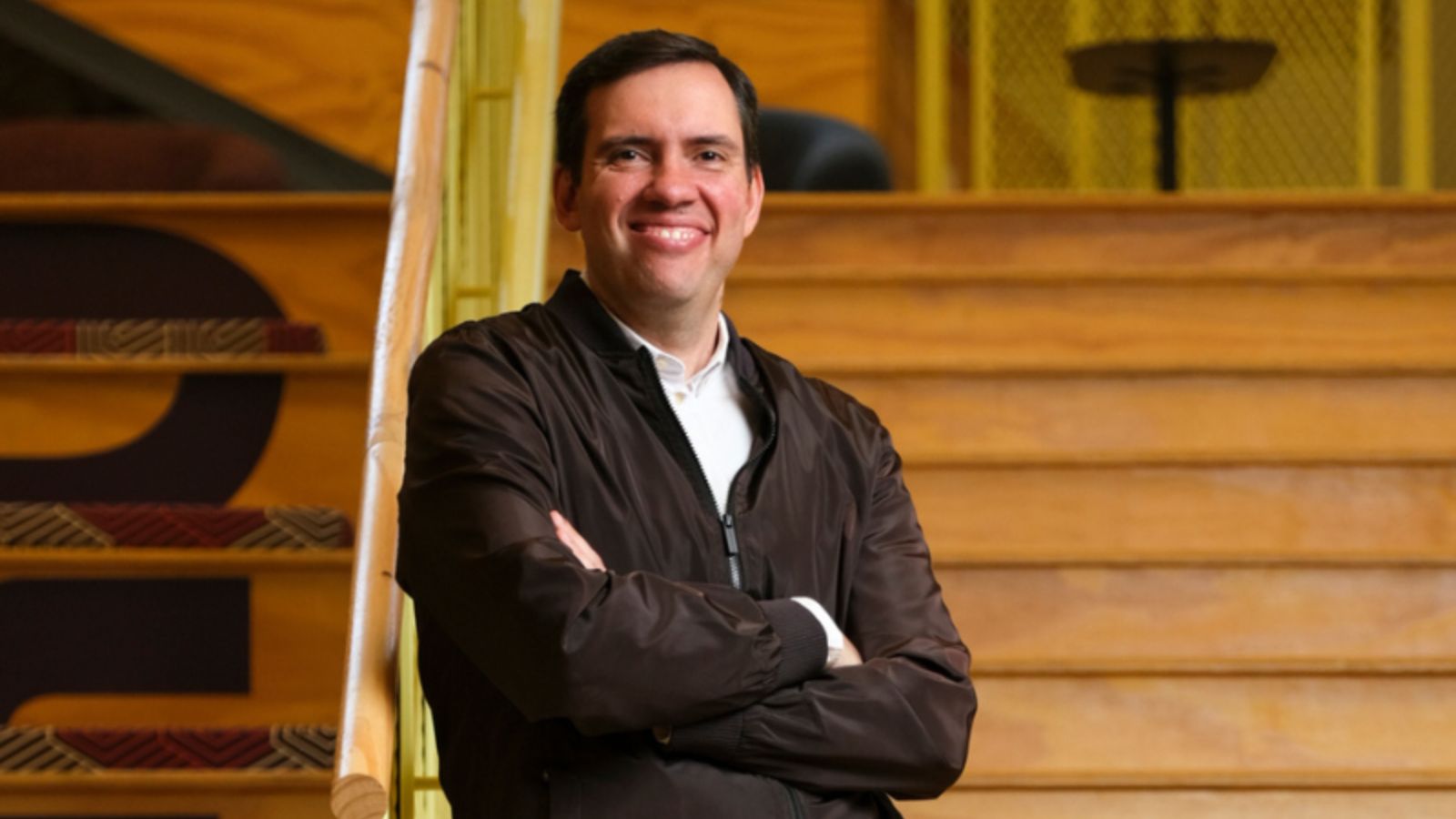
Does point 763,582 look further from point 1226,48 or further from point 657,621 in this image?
point 1226,48

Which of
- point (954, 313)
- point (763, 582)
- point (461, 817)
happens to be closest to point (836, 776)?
point (763, 582)

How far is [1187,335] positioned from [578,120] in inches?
68.5

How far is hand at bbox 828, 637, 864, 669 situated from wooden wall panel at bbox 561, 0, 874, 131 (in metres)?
3.85

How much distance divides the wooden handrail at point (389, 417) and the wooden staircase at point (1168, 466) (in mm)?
1008

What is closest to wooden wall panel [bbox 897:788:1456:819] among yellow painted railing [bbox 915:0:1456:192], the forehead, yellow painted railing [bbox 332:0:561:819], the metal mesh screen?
yellow painted railing [bbox 332:0:561:819]

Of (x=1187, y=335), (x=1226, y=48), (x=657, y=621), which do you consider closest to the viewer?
(x=657, y=621)

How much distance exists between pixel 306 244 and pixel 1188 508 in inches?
61.4

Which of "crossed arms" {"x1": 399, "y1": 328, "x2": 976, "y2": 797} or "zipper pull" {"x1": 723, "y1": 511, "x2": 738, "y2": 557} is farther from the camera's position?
"zipper pull" {"x1": 723, "y1": 511, "x2": 738, "y2": 557}

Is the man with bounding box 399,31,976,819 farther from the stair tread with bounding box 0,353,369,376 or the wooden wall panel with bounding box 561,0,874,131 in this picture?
the wooden wall panel with bounding box 561,0,874,131

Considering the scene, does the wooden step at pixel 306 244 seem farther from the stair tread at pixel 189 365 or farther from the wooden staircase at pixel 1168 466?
the wooden staircase at pixel 1168 466

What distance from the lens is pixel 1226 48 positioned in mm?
4777

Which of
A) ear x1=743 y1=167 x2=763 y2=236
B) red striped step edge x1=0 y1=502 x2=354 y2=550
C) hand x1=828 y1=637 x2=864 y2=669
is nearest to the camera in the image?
hand x1=828 y1=637 x2=864 y2=669

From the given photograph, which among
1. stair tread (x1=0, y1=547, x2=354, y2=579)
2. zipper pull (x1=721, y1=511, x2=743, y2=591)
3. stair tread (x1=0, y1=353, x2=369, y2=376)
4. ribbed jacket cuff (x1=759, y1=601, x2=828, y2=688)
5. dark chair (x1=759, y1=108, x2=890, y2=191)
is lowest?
stair tread (x1=0, y1=547, x2=354, y2=579)

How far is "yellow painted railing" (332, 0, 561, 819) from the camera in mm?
1733
